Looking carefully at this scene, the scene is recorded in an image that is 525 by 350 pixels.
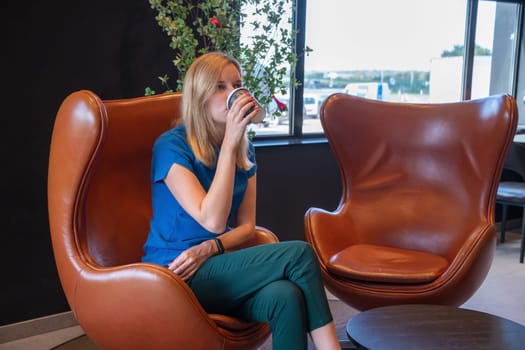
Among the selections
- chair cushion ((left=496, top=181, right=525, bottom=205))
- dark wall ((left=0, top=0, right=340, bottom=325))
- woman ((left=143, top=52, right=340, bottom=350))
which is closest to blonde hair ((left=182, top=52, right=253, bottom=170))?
woman ((left=143, top=52, right=340, bottom=350))

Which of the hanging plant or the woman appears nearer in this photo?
the woman

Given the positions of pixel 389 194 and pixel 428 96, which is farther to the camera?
pixel 428 96

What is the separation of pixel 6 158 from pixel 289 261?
4.97ft

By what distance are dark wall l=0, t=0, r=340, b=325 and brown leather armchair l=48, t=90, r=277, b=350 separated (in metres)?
0.74

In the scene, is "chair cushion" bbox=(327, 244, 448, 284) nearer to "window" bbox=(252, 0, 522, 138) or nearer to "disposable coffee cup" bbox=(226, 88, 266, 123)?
"disposable coffee cup" bbox=(226, 88, 266, 123)

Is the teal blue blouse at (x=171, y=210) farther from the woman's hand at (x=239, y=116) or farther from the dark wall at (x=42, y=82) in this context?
the dark wall at (x=42, y=82)

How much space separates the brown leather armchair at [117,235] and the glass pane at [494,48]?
10.8 feet

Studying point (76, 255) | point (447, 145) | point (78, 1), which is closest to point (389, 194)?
point (447, 145)

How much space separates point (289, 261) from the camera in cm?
163

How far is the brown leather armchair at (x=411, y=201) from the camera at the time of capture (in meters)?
2.19

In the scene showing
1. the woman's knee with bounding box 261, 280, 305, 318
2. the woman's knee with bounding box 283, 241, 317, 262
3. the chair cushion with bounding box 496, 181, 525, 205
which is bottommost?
the chair cushion with bounding box 496, 181, 525, 205

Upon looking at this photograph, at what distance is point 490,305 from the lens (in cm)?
301

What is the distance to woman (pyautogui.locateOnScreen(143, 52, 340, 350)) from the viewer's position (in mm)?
1605

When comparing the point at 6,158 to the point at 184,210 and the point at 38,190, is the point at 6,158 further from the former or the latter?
the point at 184,210
